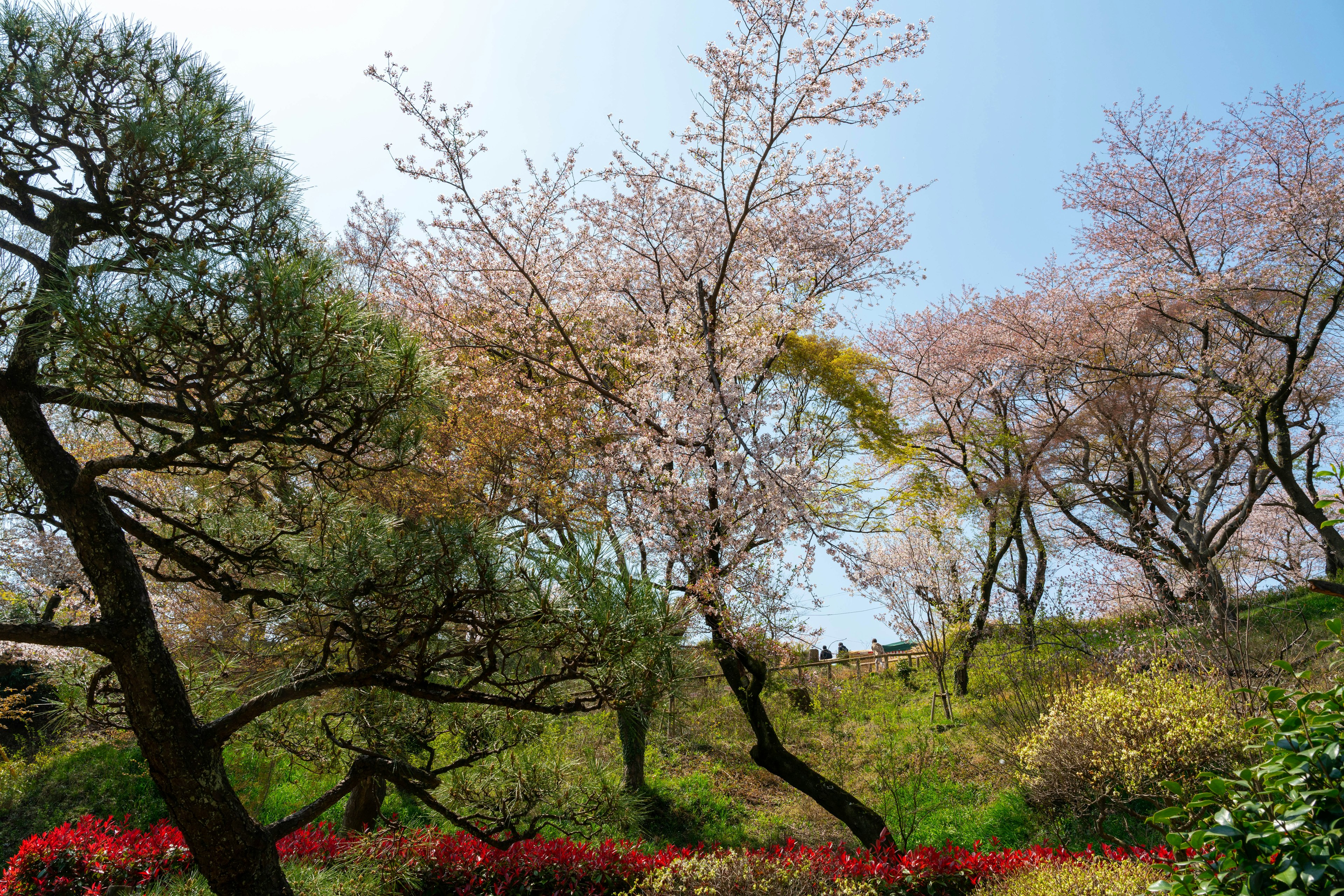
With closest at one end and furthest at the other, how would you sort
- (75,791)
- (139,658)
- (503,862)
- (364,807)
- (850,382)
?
(139,658) < (503,862) < (364,807) < (75,791) < (850,382)

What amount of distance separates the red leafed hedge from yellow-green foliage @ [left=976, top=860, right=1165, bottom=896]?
0.21 meters

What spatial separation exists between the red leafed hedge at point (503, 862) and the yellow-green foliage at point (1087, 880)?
21cm

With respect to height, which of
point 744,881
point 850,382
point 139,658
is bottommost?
point 744,881

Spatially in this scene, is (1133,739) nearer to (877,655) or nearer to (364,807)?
(364,807)

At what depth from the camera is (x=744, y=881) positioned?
396cm

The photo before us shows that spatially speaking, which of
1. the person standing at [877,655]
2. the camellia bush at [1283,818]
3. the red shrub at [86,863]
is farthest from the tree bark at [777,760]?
the person standing at [877,655]

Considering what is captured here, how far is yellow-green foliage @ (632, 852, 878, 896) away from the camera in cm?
393

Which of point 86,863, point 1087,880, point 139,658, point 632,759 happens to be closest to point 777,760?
point 632,759

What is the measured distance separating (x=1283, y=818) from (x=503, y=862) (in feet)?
13.6

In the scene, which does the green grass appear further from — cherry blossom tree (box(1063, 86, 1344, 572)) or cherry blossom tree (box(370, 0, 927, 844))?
cherry blossom tree (box(1063, 86, 1344, 572))

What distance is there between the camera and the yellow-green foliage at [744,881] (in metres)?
3.93

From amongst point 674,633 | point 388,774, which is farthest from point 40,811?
point 674,633

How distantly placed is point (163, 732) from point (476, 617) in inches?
48.9

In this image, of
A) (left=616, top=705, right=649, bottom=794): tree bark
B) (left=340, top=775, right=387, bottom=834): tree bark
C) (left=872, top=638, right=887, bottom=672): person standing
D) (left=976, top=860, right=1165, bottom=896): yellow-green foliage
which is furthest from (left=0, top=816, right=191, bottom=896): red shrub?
(left=872, top=638, right=887, bottom=672): person standing
